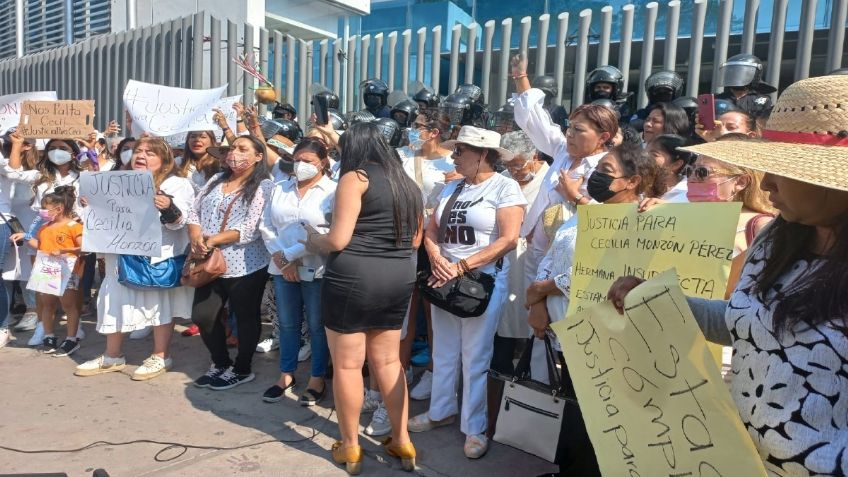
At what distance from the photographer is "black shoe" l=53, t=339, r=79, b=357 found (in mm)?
5676

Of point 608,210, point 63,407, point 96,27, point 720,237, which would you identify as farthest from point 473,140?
point 96,27

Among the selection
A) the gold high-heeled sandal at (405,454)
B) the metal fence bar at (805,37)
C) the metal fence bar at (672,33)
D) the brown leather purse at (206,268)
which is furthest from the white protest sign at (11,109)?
the metal fence bar at (805,37)

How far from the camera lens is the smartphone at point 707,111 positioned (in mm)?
3840

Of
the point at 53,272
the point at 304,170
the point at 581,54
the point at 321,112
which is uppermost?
the point at 581,54

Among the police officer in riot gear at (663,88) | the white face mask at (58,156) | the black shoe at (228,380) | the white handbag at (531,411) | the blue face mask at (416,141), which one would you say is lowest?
the black shoe at (228,380)

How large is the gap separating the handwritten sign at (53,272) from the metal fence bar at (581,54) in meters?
6.37

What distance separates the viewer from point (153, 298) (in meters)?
5.16

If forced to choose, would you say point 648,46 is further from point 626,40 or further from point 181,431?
point 181,431

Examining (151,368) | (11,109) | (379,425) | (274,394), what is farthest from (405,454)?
(11,109)

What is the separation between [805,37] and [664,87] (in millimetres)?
2218

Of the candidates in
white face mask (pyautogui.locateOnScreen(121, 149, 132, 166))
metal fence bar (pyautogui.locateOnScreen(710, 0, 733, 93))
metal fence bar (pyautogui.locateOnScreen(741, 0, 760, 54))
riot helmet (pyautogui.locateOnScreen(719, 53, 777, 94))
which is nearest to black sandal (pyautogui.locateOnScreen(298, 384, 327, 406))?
white face mask (pyautogui.locateOnScreen(121, 149, 132, 166))

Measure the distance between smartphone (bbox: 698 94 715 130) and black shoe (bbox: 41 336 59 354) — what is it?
18.0 ft

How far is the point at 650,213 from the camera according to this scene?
236cm

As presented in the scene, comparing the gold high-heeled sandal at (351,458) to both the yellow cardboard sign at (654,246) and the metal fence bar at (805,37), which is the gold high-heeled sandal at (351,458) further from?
the metal fence bar at (805,37)
